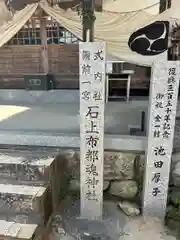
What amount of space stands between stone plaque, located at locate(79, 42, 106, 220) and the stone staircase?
415 mm

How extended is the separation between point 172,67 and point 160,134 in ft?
2.53

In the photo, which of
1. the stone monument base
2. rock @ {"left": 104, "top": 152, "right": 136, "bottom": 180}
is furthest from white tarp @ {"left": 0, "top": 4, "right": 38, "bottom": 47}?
the stone monument base

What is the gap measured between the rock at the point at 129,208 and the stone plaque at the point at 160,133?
0.12 metres

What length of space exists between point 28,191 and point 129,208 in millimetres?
1357

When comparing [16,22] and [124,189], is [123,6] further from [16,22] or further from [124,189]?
[124,189]

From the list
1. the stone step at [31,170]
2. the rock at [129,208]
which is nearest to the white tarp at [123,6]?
the stone step at [31,170]

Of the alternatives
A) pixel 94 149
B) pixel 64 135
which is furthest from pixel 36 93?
pixel 94 149

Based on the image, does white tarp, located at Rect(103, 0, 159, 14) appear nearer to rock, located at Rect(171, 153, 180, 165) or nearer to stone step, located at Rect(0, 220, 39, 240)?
rock, located at Rect(171, 153, 180, 165)

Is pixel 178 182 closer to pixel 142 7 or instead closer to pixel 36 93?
pixel 142 7

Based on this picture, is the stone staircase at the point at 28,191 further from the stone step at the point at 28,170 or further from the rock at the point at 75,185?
the rock at the point at 75,185

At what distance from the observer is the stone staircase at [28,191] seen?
126 inches

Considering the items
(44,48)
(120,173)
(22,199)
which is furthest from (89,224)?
(44,48)

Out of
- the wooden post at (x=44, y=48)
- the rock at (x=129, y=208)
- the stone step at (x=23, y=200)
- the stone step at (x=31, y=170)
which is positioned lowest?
the rock at (x=129, y=208)

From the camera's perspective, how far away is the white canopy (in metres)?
3.29
